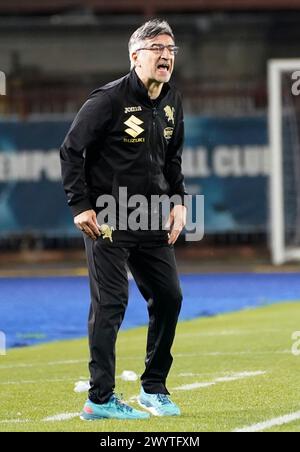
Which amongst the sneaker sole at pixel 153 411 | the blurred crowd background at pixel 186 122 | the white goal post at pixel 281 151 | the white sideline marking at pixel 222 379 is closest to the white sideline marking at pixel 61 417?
the sneaker sole at pixel 153 411

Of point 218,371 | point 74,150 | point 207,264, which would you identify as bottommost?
point 207,264

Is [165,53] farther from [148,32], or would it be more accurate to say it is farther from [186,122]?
[186,122]

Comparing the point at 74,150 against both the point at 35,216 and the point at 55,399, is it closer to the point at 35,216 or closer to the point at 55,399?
the point at 55,399

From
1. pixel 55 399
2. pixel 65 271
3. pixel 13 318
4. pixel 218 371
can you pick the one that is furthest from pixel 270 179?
pixel 55 399

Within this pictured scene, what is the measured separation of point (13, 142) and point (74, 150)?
17192 mm

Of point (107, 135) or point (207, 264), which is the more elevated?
point (107, 135)

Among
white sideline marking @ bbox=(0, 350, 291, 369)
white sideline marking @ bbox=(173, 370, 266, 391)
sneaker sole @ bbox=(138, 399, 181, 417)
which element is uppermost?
sneaker sole @ bbox=(138, 399, 181, 417)

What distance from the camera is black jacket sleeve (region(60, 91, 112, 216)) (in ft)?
25.0

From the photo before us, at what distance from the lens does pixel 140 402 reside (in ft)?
26.4

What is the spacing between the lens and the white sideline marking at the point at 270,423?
23.5ft

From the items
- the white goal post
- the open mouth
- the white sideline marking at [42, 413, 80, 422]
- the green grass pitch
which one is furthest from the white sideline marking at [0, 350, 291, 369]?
the white goal post

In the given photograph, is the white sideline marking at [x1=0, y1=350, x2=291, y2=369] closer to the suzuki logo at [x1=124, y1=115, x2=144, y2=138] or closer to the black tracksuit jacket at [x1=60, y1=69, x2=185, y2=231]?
the black tracksuit jacket at [x1=60, y1=69, x2=185, y2=231]
